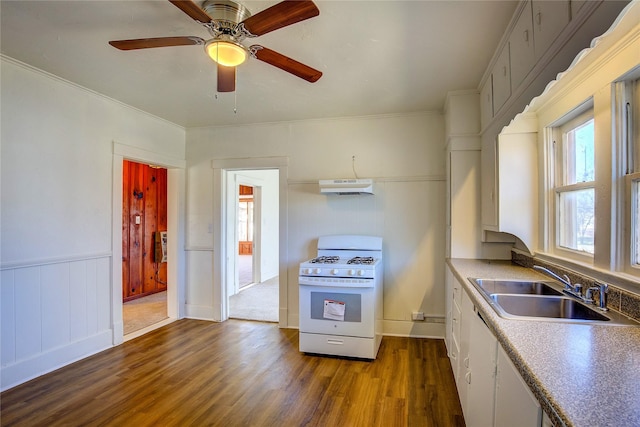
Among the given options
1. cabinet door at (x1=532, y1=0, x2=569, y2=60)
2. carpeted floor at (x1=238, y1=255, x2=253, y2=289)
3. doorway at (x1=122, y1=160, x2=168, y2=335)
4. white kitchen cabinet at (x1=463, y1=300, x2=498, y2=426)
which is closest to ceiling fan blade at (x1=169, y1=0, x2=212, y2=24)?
cabinet door at (x1=532, y1=0, x2=569, y2=60)

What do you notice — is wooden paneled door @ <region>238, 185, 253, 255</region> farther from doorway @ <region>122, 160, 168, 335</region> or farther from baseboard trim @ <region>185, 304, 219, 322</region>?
baseboard trim @ <region>185, 304, 219, 322</region>

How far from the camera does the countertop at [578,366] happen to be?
0.72 meters

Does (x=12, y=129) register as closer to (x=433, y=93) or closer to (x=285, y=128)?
(x=285, y=128)

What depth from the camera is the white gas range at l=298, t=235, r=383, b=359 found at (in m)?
2.95

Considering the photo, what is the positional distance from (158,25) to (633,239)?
2.68 meters

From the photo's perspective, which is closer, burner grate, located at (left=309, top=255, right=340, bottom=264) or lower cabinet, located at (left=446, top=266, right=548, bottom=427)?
lower cabinet, located at (left=446, top=266, right=548, bottom=427)

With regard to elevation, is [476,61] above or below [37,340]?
above

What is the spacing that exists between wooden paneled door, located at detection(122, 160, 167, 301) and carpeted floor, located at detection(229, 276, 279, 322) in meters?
1.55

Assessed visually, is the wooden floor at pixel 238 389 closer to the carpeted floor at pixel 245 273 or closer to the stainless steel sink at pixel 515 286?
the stainless steel sink at pixel 515 286

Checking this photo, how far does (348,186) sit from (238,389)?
6.76ft

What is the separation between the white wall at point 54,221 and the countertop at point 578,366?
3.21 meters

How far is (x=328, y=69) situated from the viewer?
2.53 m

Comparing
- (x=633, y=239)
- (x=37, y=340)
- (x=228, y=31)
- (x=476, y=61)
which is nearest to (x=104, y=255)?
(x=37, y=340)

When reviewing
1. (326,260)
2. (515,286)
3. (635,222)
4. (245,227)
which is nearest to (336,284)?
(326,260)
